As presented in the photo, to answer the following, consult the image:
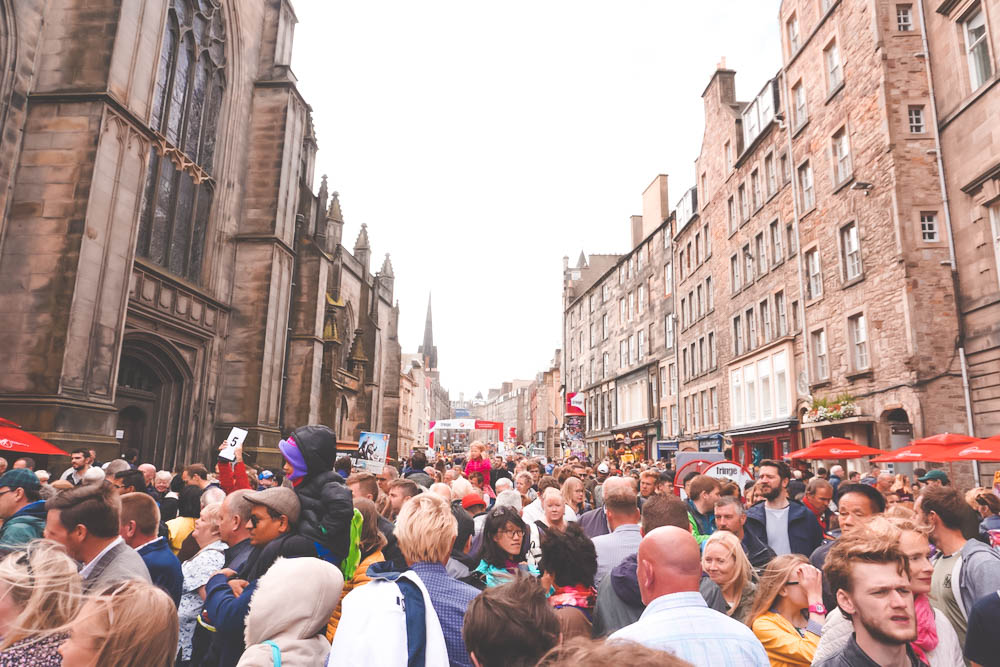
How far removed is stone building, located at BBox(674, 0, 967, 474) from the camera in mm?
16656

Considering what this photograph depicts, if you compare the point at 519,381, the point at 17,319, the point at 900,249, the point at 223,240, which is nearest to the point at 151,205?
the point at 223,240

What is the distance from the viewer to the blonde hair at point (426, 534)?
3.37m

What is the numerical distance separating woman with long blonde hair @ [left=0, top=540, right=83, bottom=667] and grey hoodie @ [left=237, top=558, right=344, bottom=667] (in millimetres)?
700

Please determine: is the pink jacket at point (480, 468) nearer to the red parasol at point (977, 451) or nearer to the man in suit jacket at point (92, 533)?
the red parasol at point (977, 451)

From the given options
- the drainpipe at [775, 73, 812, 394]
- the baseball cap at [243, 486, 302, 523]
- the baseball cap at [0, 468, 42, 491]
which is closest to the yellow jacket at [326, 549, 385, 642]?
the baseball cap at [243, 486, 302, 523]

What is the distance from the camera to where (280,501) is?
396cm

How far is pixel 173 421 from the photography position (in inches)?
686

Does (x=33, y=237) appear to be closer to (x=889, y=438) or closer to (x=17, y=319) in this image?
(x=17, y=319)

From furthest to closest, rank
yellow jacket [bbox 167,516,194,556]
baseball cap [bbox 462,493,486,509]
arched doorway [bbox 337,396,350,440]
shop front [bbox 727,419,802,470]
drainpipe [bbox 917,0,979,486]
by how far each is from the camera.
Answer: arched doorway [bbox 337,396,350,440]
shop front [bbox 727,419,802,470]
drainpipe [bbox 917,0,979,486]
baseball cap [bbox 462,493,486,509]
yellow jacket [bbox 167,516,194,556]

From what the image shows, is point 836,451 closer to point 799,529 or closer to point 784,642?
point 799,529

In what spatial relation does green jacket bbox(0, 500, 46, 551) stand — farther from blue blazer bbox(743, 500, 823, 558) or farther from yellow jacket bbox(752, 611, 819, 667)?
blue blazer bbox(743, 500, 823, 558)

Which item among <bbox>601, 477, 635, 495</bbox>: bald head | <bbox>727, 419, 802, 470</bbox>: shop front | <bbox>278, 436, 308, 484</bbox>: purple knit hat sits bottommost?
<bbox>601, 477, 635, 495</bbox>: bald head

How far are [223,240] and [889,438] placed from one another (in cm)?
2024

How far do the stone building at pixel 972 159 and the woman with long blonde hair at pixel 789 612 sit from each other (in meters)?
15.0
